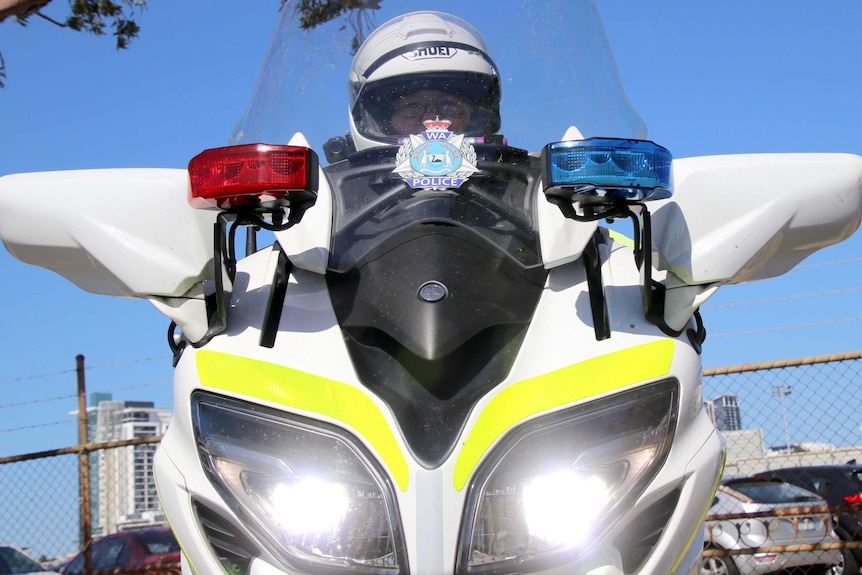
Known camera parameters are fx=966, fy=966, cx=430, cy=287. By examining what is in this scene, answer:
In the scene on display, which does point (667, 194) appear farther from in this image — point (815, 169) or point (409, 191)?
point (409, 191)

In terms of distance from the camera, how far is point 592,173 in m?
1.77

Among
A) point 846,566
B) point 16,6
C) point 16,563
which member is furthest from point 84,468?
point 846,566

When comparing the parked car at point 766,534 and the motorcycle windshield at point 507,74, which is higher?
the motorcycle windshield at point 507,74

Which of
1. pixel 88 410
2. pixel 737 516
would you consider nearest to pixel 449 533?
pixel 737 516

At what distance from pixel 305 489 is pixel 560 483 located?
0.45m

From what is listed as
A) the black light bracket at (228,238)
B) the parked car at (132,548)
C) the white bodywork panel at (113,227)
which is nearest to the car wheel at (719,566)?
the parked car at (132,548)

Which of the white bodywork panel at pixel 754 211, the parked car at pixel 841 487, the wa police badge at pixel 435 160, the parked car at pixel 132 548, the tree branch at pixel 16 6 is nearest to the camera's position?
the white bodywork panel at pixel 754 211

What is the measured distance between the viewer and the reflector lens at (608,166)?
1763 millimetres

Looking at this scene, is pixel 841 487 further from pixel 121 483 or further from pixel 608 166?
pixel 608 166

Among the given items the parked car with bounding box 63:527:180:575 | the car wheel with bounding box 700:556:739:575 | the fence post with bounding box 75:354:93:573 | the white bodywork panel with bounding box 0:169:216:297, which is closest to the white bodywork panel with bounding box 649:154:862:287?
the white bodywork panel with bounding box 0:169:216:297

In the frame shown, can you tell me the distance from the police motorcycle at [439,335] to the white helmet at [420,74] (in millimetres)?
322

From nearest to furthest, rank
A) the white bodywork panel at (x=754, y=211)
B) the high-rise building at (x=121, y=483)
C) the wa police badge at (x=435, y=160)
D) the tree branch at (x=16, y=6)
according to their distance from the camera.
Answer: the white bodywork panel at (x=754, y=211) → the wa police badge at (x=435, y=160) → the tree branch at (x=16, y=6) → the high-rise building at (x=121, y=483)

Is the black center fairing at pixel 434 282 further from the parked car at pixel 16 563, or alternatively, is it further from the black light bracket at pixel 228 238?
the parked car at pixel 16 563

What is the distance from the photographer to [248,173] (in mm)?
1806
